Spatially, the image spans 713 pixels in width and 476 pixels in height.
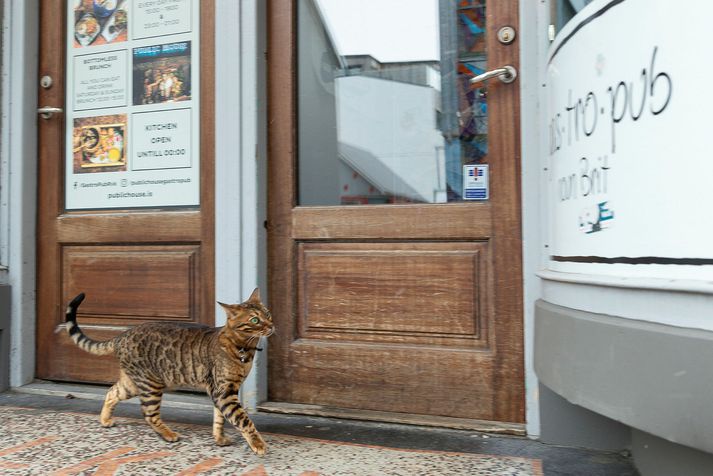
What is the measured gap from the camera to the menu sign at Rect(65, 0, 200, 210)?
332 centimetres

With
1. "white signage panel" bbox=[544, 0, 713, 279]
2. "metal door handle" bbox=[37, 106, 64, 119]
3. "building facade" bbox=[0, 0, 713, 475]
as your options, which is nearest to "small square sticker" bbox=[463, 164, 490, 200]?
"building facade" bbox=[0, 0, 713, 475]

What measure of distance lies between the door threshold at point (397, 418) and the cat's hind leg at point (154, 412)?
19.8 inches

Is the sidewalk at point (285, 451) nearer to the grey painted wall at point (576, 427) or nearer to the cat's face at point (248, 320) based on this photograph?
the grey painted wall at point (576, 427)

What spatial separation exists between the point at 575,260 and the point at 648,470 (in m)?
0.75

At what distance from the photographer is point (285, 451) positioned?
2.51 meters

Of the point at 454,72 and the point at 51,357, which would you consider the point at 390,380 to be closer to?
the point at 454,72

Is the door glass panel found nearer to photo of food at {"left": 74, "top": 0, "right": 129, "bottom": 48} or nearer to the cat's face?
the cat's face

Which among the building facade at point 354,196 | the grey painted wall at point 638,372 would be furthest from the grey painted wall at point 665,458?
the grey painted wall at point 638,372

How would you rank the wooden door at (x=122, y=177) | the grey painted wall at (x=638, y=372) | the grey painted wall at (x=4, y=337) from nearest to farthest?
1. the grey painted wall at (x=638, y=372)
2. the wooden door at (x=122, y=177)
3. the grey painted wall at (x=4, y=337)

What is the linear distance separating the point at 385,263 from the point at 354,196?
0.37m

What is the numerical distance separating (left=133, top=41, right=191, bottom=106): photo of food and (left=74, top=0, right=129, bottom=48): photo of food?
189 millimetres

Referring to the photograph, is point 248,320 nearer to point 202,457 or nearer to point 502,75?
point 202,457

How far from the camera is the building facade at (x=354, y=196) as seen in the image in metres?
2.00

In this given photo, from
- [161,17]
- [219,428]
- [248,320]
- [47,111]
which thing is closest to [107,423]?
[219,428]
